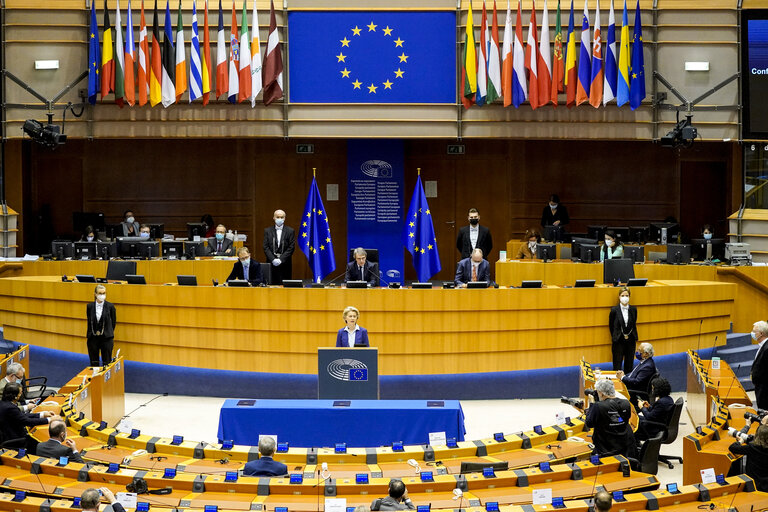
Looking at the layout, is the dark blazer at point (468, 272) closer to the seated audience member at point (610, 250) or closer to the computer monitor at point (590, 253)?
the computer monitor at point (590, 253)

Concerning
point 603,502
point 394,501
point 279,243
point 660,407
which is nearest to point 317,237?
point 279,243

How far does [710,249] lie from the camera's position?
1750cm

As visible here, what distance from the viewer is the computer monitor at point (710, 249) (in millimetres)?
17500

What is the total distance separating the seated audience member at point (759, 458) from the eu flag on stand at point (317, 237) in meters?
9.28

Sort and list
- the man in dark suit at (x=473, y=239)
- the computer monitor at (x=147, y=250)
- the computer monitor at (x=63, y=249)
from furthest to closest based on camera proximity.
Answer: the computer monitor at (x=63, y=249) < the computer monitor at (x=147, y=250) < the man in dark suit at (x=473, y=239)

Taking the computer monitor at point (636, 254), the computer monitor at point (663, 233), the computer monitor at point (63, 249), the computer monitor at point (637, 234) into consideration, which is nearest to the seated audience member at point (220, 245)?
the computer monitor at point (63, 249)

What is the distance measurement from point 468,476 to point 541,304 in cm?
583

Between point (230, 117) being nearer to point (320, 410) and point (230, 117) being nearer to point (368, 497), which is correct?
point (320, 410)

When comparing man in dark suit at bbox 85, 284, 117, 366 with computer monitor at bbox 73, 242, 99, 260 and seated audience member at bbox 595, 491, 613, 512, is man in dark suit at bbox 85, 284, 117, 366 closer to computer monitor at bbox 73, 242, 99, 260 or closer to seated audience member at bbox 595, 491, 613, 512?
computer monitor at bbox 73, 242, 99, 260

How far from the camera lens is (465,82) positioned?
736 inches

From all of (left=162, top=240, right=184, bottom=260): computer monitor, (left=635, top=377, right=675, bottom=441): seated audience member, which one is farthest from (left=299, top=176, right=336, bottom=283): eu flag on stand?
(left=635, top=377, right=675, bottom=441): seated audience member

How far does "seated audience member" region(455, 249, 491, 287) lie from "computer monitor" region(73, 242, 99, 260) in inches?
277

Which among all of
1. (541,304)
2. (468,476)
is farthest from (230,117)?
(468,476)

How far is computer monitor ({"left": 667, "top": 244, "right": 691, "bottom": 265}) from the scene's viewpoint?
16.9 meters
